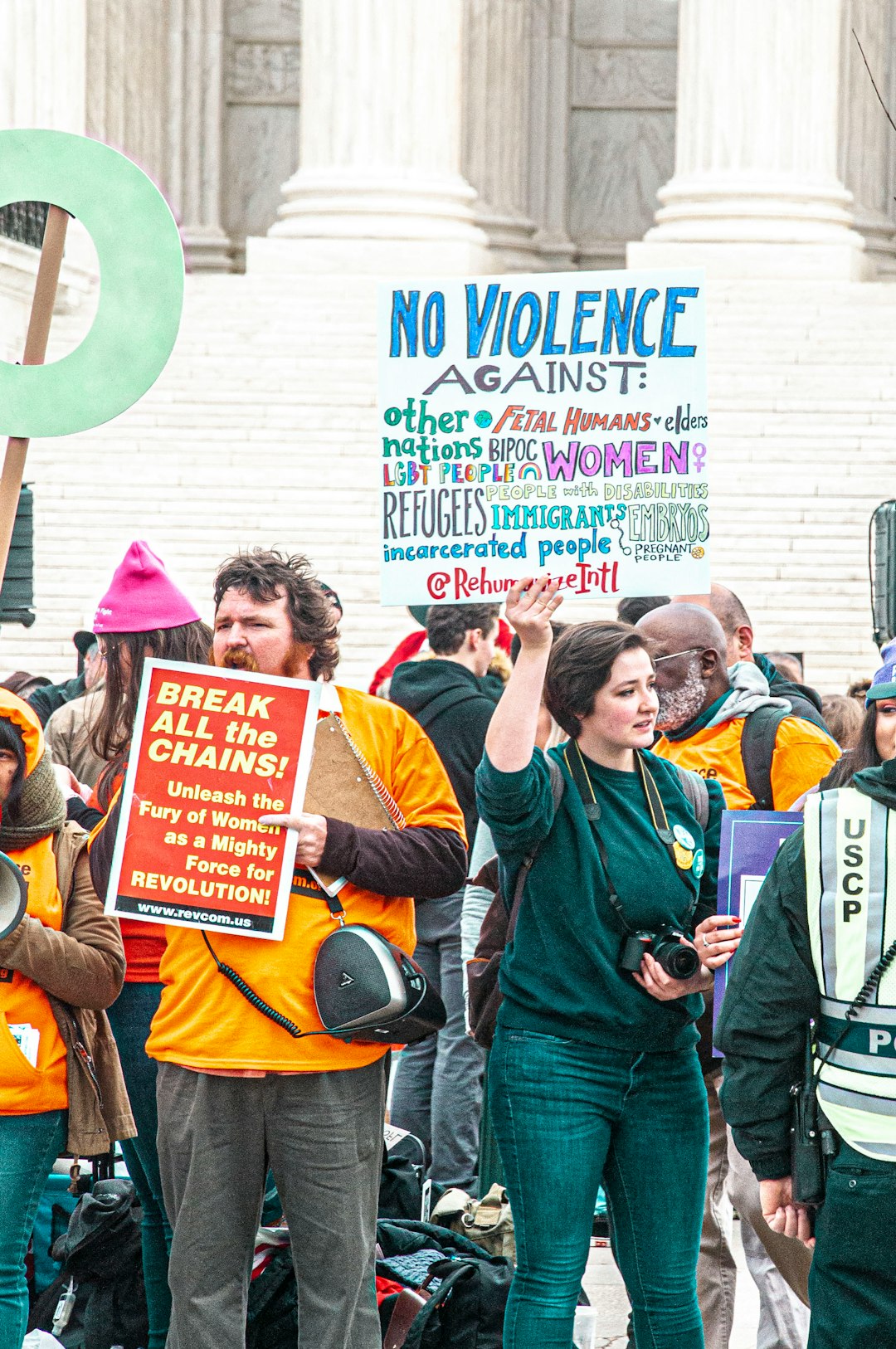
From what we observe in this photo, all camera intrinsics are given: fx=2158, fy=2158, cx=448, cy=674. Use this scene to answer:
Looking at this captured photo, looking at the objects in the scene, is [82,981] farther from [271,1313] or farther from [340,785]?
[271,1313]

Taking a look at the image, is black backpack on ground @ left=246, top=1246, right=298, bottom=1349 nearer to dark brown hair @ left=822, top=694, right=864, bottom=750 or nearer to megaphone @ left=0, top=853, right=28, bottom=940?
megaphone @ left=0, top=853, right=28, bottom=940

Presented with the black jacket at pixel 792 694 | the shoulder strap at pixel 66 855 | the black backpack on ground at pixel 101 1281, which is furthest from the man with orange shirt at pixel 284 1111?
the black jacket at pixel 792 694

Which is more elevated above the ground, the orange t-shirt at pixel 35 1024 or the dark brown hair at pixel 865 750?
the dark brown hair at pixel 865 750

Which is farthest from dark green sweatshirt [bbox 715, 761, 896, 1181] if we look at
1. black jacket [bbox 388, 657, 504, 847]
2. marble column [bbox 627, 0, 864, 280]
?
marble column [bbox 627, 0, 864, 280]

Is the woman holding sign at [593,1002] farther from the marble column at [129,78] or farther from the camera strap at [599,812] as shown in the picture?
the marble column at [129,78]

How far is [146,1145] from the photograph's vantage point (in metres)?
4.48

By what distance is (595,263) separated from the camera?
2942 cm

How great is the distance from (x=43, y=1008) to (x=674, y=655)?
5.42 feet

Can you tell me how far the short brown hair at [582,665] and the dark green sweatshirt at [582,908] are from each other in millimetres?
105

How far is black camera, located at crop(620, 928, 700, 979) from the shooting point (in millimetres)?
4008

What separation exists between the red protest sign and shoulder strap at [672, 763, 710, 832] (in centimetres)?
76

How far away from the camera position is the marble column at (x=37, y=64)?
802 inches

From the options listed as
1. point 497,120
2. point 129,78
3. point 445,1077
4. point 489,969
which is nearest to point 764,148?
point 497,120

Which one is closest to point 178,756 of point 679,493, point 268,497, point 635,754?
point 635,754
